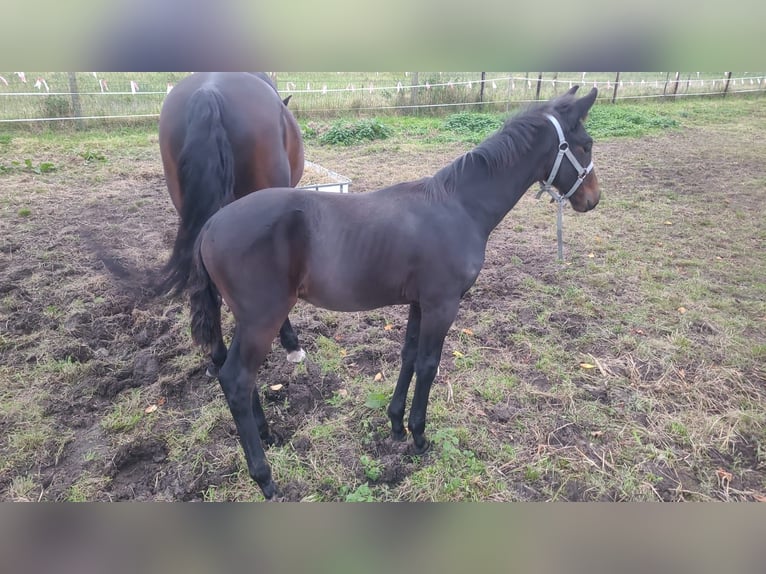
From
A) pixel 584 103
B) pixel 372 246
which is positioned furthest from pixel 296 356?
pixel 584 103

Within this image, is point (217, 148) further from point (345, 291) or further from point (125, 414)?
point (125, 414)

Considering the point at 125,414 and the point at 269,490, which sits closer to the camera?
the point at 269,490

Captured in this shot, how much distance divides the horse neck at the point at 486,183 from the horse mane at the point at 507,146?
0.04 ft

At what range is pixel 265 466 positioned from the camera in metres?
2.58

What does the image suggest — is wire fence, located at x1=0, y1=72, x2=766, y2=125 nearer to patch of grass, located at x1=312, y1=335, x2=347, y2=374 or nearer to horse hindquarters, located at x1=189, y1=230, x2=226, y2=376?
patch of grass, located at x1=312, y1=335, x2=347, y2=374

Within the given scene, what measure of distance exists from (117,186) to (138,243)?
2.57 m

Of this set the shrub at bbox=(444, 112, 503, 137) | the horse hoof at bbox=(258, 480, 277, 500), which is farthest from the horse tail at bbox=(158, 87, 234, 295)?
the shrub at bbox=(444, 112, 503, 137)

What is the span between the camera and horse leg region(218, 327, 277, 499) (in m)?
2.46

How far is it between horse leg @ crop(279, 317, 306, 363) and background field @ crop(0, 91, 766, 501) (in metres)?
0.08

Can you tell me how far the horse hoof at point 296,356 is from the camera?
3699 mm

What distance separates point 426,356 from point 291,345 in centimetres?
141

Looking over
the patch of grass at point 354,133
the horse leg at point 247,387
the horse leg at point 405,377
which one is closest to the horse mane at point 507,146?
the horse leg at point 405,377

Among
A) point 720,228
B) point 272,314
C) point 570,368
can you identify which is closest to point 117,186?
point 272,314

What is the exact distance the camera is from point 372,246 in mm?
2498
